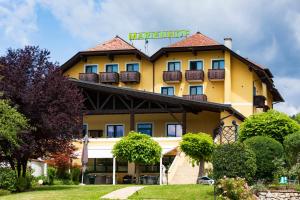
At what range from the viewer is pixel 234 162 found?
79.6 feet

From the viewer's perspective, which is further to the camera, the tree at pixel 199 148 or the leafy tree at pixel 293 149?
the tree at pixel 199 148

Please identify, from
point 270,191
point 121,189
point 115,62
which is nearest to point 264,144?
point 270,191

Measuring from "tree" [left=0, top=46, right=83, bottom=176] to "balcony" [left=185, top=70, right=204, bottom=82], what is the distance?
2552 centimetres

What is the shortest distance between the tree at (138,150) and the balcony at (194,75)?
17.0 m

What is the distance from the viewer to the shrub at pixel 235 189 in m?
22.0

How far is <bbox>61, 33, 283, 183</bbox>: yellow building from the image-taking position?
46.7 m

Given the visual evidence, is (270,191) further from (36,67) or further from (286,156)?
(36,67)

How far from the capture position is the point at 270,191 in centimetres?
2422

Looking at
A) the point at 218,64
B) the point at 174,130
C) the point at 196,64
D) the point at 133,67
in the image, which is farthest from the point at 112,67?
the point at 174,130

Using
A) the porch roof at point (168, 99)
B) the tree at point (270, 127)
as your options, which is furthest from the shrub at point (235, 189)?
the porch roof at point (168, 99)

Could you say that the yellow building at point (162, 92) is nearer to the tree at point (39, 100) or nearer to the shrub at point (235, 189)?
the tree at point (39, 100)

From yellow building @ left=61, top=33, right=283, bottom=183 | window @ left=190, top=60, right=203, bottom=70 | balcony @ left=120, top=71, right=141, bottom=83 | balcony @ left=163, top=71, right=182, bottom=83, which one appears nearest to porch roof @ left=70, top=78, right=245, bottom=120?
yellow building @ left=61, top=33, right=283, bottom=183

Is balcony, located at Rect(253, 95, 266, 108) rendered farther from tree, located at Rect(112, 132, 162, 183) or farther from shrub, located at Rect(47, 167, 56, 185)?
shrub, located at Rect(47, 167, 56, 185)

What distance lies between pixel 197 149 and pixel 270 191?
14.0m
